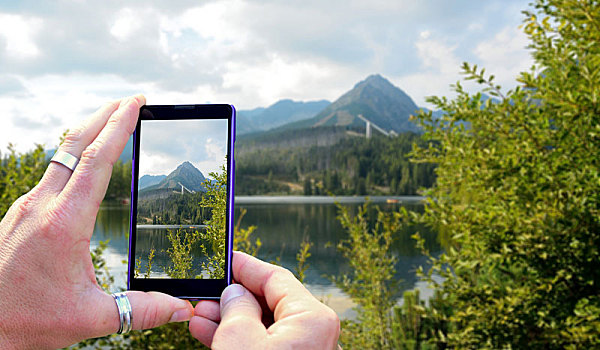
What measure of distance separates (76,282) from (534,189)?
8.83 ft

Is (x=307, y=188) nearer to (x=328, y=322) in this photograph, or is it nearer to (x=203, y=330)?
(x=203, y=330)

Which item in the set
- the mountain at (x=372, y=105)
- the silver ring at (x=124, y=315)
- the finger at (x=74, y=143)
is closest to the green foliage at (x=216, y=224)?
the silver ring at (x=124, y=315)

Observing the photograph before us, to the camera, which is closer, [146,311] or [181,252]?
[146,311]

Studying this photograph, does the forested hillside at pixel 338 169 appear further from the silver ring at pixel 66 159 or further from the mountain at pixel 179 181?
the silver ring at pixel 66 159

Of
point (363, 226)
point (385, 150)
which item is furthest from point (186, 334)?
point (385, 150)

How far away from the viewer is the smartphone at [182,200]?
1.19 metres

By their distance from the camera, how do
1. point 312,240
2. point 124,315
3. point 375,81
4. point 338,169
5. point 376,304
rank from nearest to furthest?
point 124,315, point 376,304, point 312,240, point 338,169, point 375,81

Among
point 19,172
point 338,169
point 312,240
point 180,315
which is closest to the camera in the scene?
point 180,315

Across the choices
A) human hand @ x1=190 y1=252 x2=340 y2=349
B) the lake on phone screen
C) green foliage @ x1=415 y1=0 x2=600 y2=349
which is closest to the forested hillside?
the lake on phone screen

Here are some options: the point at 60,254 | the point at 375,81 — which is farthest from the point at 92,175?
the point at 375,81

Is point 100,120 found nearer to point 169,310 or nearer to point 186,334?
point 169,310

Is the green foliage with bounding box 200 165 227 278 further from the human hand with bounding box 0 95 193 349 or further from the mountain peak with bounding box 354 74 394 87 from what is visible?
the mountain peak with bounding box 354 74 394 87

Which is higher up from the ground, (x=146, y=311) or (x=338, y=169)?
(x=338, y=169)

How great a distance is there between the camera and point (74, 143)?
98 centimetres
